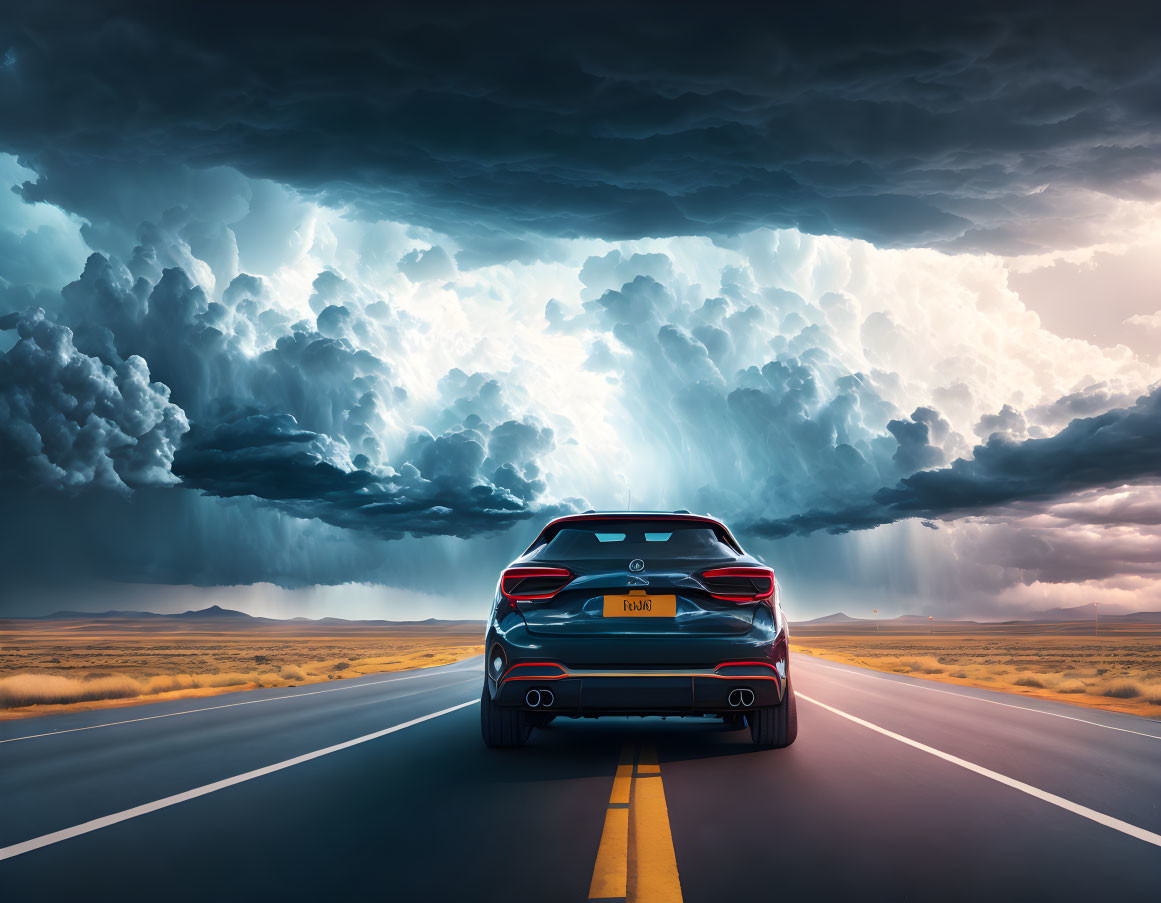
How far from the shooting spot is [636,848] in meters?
4.99

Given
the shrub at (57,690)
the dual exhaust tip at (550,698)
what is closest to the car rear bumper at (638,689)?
the dual exhaust tip at (550,698)

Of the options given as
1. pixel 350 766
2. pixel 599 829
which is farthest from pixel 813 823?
pixel 350 766

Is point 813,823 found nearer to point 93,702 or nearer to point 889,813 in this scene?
point 889,813

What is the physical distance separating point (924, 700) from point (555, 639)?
11.4 metres

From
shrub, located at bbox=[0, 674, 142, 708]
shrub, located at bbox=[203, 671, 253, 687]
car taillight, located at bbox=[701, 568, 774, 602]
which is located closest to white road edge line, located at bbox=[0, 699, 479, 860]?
car taillight, located at bbox=[701, 568, 774, 602]

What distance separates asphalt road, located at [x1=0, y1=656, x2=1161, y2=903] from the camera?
4.38 meters

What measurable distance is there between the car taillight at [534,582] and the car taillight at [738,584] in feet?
3.53

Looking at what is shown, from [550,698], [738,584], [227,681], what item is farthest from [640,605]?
[227,681]

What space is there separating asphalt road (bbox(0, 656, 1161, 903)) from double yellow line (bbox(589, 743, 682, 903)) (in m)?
0.02

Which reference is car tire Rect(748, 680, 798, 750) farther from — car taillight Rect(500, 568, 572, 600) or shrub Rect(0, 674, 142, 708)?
shrub Rect(0, 674, 142, 708)

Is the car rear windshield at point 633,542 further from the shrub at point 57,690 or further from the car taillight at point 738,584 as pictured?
the shrub at point 57,690

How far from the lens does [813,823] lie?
18.4 ft

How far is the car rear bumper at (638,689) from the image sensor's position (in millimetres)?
7039

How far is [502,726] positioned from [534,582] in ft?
5.59
